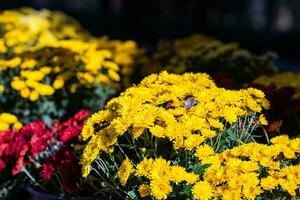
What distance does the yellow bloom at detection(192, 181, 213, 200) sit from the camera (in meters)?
3.38

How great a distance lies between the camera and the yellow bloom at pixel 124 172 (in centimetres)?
348

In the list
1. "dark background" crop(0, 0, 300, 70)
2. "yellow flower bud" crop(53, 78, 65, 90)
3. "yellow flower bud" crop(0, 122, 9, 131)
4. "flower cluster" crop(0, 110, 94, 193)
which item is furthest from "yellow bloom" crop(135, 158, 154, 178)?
"dark background" crop(0, 0, 300, 70)

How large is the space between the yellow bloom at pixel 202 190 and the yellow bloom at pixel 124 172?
32cm

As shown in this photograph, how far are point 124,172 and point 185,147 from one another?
0.31m

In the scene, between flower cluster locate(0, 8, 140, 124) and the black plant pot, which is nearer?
the black plant pot

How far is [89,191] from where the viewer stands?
4.34 m

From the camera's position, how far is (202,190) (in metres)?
3.39

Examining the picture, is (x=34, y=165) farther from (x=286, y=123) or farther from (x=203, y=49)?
(x=203, y=49)

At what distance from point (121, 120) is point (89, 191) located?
85 cm

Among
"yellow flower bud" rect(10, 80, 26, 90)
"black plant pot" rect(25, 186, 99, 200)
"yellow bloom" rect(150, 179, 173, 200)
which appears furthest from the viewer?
"yellow flower bud" rect(10, 80, 26, 90)

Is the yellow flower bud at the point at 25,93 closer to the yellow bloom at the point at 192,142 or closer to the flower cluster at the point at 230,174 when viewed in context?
the flower cluster at the point at 230,174

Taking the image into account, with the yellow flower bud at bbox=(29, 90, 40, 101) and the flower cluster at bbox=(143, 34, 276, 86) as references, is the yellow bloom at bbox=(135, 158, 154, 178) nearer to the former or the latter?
the yellow flower bud at bbox=(29, 90, 40, 101)

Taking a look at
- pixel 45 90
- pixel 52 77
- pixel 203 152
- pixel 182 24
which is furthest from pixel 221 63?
pixel 182 24

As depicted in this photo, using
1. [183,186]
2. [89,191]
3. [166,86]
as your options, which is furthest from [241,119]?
[89,191]
